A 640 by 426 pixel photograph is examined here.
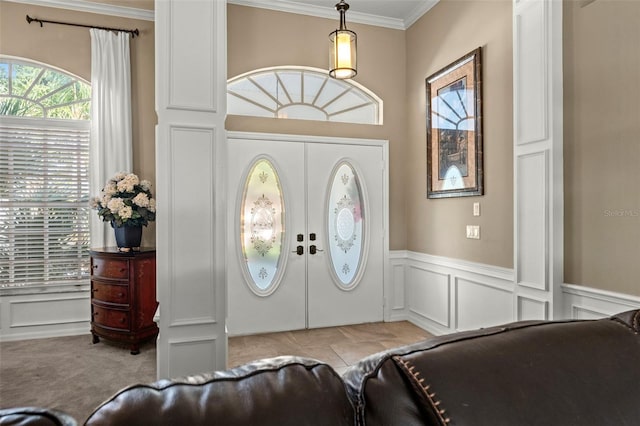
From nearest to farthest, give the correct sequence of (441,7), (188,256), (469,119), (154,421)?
(154,421)
(188,256)
(469,119)
(441,7)

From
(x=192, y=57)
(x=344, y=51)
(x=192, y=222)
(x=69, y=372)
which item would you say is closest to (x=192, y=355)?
(x=192, y=222)

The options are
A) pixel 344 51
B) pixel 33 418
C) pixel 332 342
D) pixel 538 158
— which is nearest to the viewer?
pixel 33 418

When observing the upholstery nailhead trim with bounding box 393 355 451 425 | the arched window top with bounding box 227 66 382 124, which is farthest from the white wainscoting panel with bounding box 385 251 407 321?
the upholstery nailhead trim with bounding box 393 355 451 425

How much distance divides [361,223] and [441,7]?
2.32 meters

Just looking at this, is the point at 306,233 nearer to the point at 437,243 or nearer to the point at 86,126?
the point at 437,243

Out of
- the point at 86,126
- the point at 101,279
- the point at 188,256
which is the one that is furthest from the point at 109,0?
the point at 188,256

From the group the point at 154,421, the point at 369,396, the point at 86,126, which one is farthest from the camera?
the point at 86,126

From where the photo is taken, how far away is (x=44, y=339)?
3984 mm

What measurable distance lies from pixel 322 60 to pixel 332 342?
294cm

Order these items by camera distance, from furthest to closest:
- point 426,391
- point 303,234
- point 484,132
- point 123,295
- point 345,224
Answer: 1. point 345,224
2. point 303,234
3. point 123,295
4. point 484,132
5. point 426,391

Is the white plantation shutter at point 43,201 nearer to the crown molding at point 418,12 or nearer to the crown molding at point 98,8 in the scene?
the crown molding at point 98,8

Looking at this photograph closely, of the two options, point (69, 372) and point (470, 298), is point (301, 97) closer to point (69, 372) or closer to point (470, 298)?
point (470, 298)

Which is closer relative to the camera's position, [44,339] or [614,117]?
[614,117]

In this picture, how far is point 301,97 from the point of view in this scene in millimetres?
4309
